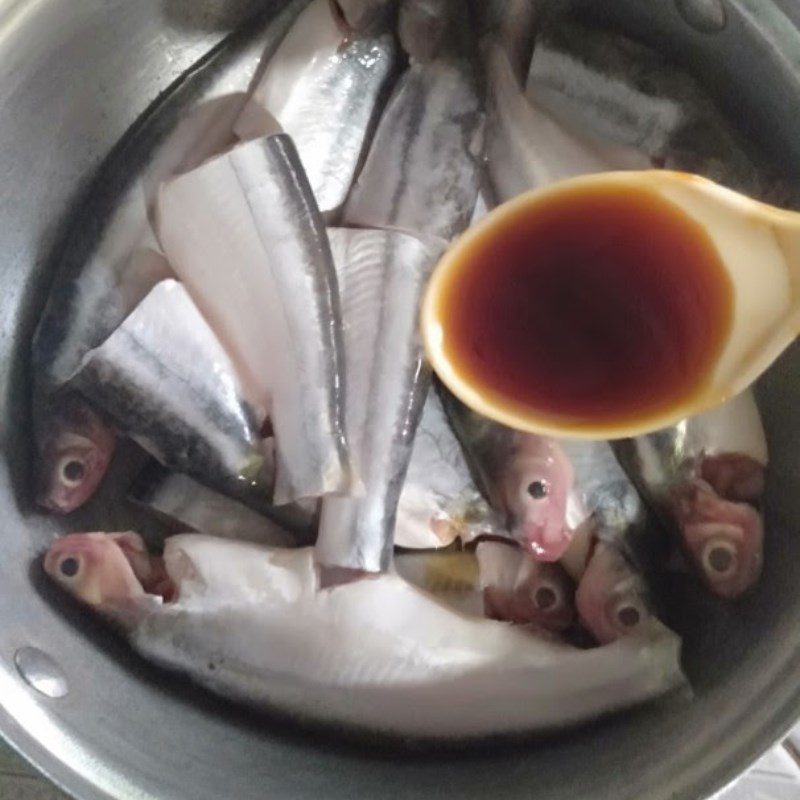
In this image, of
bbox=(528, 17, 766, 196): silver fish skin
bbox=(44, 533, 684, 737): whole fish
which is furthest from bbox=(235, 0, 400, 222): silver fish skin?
bbox=(44, 533, 684, 737): whole fish

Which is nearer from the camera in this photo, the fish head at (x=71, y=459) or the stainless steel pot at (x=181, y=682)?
the stainless steel pot at (x=181, y=682)

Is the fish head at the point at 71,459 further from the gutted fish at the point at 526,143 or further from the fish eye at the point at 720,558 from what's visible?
the fish eye at the point at 720,558

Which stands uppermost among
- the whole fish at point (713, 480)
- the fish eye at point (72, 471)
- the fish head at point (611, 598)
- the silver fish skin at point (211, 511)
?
the fish eye at point (72, 471)

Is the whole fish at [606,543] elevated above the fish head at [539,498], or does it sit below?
below

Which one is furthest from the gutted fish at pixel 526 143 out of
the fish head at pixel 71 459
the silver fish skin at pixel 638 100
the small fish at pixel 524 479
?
the fish head at pixel 71 459

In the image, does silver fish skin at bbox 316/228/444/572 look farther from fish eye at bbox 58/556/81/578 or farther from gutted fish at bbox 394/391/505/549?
fish eye at bbox 58/556/81/578

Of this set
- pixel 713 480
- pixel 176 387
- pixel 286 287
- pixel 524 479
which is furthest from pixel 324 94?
pixel 713 480
